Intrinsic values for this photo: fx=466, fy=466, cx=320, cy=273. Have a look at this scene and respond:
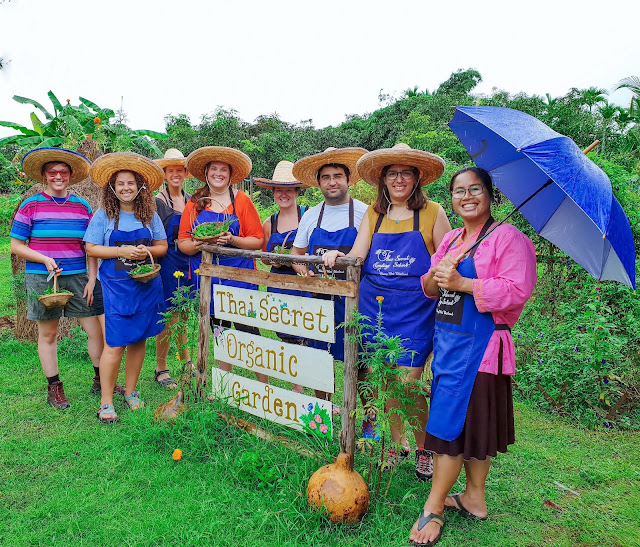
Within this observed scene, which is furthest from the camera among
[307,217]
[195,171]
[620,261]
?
[195,171]

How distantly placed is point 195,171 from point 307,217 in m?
1.41

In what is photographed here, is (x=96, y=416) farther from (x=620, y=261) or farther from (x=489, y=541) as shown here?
(x=620, y=261)

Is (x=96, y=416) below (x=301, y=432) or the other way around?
below

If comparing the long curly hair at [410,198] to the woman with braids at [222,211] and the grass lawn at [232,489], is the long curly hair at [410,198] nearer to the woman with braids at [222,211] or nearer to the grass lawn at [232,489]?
the woman with braids at [222,211]

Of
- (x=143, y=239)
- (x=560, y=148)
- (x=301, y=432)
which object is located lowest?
(x=301, y=432)

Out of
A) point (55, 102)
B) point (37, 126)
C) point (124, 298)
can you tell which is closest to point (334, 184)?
point (124, 298)

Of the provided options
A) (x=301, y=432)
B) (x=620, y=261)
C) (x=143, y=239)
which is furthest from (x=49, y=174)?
(x=620, y=261)

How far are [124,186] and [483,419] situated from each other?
3404 mm

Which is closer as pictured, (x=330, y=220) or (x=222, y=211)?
(x=330, y=220)

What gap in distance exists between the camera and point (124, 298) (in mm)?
4035

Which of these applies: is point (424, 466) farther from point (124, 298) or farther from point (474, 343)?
point (124, 298)

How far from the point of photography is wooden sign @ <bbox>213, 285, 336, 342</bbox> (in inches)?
119

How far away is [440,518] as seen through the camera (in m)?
2.66

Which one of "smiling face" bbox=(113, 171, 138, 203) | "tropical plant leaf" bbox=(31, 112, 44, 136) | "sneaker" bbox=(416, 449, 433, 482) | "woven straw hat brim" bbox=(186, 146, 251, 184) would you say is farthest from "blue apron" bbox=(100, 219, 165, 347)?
"tropical plant leaf" bbox=(31, 112, 44, 136)
